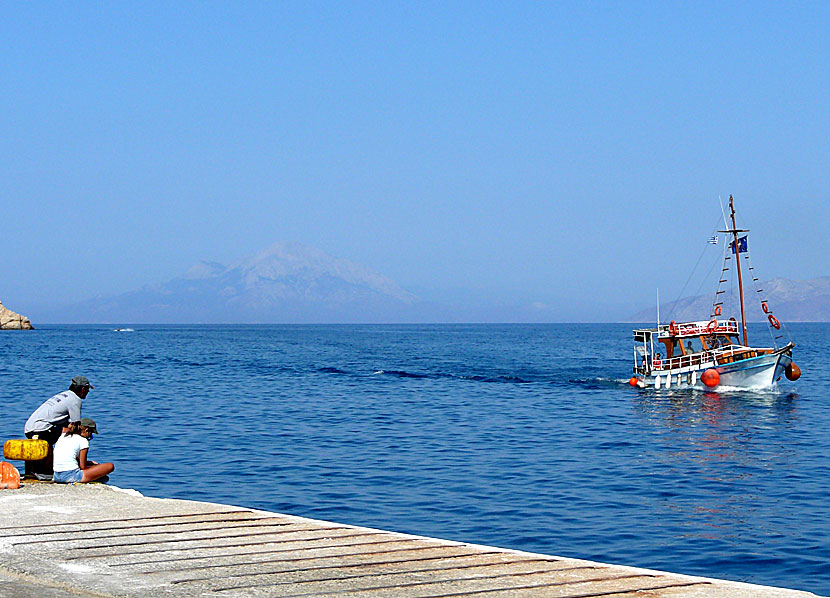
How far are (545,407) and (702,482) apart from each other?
66.7ft

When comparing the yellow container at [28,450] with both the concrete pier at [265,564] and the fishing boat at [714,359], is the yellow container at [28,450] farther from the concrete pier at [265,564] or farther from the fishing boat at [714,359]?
the fishing boat at [714,359]

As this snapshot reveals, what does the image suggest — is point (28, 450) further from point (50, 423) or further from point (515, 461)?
point (515, 461)

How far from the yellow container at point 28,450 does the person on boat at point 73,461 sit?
233mm

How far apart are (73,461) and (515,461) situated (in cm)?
1407

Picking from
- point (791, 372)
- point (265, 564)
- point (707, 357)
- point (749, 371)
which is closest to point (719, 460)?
point (265, 564)

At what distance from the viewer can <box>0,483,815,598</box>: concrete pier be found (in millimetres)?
8766

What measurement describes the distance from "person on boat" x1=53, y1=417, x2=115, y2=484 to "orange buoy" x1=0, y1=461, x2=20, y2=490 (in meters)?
0.78

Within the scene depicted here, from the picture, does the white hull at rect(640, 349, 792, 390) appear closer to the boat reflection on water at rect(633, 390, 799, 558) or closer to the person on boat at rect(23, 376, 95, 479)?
the boat reflection on water at rect(633, 390, 799, 558)

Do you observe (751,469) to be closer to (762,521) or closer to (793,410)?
(762,521)

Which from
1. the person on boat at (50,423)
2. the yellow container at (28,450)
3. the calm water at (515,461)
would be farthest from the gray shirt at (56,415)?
the calm water at (515,461)

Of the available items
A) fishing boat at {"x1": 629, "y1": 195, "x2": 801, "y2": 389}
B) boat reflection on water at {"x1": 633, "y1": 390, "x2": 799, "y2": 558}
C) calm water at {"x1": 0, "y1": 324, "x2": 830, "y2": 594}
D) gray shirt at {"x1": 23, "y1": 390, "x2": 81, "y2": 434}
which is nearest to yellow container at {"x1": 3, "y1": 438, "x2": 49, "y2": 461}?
gray shirt at {"x1": 23, "y1": 390, "x2": 81, "y2": 434}

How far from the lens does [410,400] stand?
1826 inches

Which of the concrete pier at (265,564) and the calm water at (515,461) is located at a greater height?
the concrete pier at (265,564)

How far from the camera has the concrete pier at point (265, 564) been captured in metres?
8.77
